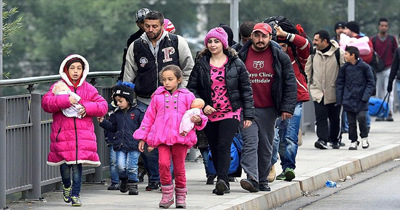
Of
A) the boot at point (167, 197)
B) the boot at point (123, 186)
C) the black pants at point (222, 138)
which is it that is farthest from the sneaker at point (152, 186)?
the boot at point (167, 197)

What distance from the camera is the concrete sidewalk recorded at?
34.1ft

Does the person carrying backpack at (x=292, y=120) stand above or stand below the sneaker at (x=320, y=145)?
above

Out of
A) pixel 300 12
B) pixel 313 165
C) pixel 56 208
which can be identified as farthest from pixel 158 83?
pixel 300 12

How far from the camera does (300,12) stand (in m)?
75.5

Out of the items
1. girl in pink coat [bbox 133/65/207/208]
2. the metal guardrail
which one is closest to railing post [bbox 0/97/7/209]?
the metal guardrail

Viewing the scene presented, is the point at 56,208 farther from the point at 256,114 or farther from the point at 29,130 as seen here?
the point at 256,114

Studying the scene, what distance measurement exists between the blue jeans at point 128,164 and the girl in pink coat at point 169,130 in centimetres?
110

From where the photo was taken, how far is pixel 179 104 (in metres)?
10.0

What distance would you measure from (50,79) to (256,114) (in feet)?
6.62

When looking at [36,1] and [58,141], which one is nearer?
[58,141]

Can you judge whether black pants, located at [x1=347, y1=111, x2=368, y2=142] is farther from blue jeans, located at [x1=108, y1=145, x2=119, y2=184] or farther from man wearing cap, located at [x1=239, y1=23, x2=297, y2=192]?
blue jeans, located at [x1=108, y1=145, x2=119, y2=184]

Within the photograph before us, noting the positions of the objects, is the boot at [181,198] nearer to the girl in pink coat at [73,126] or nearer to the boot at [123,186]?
the girl in pink coat at [73,126]

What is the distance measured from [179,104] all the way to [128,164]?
1400 millimetres

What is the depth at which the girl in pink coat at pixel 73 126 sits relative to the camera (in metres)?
10.0
